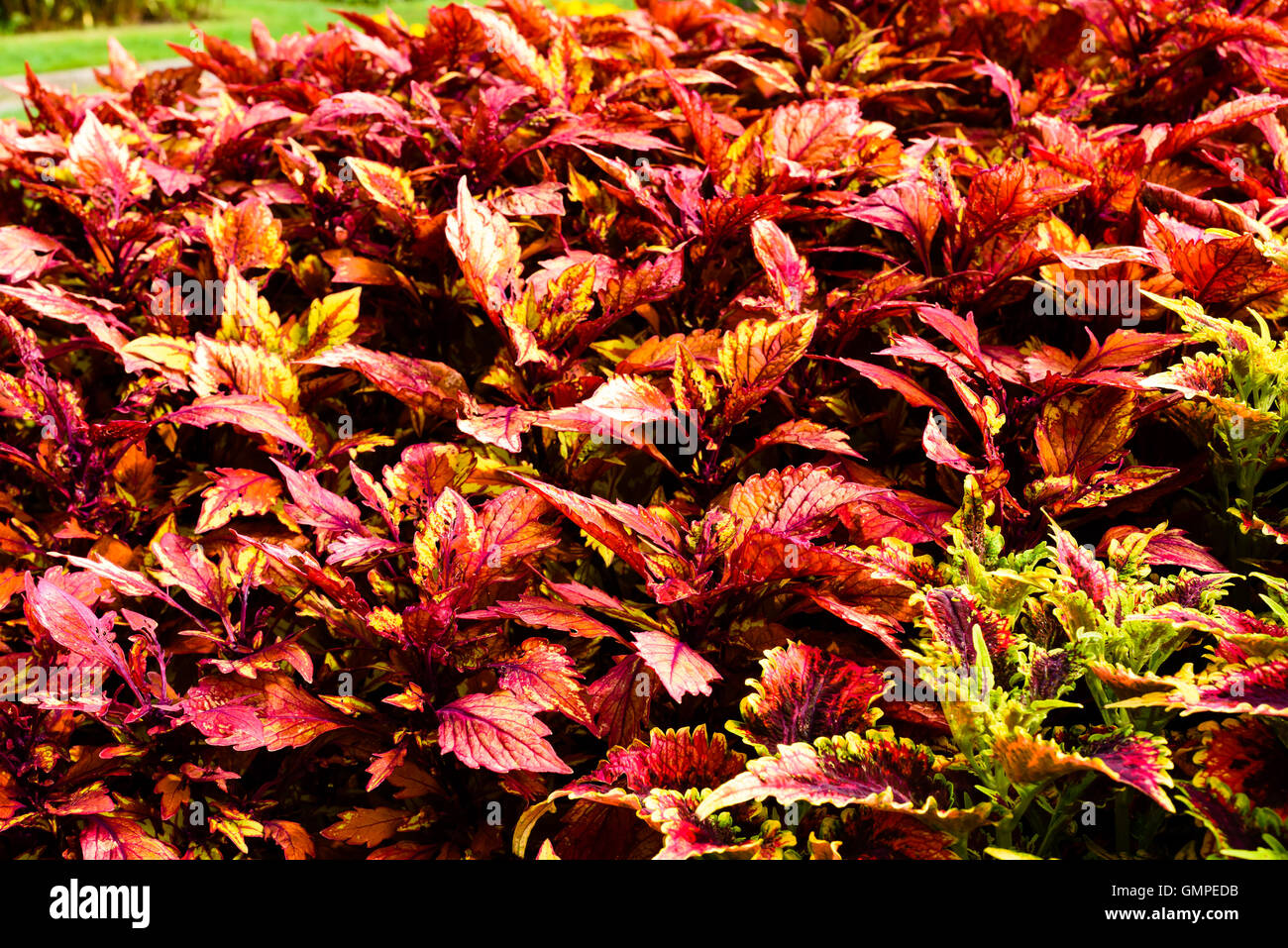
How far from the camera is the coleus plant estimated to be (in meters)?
1.37

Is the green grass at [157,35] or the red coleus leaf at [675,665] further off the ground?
the green grass at [157,35]

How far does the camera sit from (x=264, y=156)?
2.64m

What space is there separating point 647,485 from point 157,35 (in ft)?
38.7

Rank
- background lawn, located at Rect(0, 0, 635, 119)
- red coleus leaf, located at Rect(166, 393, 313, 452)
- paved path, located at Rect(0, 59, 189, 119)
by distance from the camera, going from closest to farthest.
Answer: red coleus leaf, located at Rect(166, 393, 313, 452) → paved path, located at Rect(0, 59, 189, 119) → background lawn, located at Rect(0, 0, 635, 119)

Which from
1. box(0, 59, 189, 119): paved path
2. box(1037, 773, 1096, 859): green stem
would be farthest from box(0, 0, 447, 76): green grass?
box(1037, 773, 1096, 859): green stem

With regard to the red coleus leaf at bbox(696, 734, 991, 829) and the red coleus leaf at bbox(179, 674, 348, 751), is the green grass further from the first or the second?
the red coleus leaf at bbox(696, 734, 991, 829)

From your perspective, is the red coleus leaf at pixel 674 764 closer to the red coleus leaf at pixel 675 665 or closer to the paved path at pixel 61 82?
the red coleus leaf at pixel 675 665

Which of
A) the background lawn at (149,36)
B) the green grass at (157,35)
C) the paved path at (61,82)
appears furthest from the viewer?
the green grass at (157,35)

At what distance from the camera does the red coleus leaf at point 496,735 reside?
53.0 inches

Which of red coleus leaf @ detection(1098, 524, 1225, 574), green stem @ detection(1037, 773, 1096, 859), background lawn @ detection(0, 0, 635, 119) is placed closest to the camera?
green stem @ detection(1037, 773, 1096, 859)

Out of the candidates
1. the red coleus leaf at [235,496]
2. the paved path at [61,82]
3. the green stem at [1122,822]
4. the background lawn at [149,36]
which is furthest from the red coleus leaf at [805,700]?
the paved path at [61,82]
